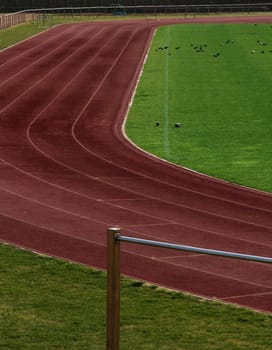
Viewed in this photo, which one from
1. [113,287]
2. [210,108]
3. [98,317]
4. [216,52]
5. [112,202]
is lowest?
[216,52]

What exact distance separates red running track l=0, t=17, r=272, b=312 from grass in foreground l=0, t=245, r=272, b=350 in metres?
0.82

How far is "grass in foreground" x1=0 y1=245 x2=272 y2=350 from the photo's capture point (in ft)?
35.0

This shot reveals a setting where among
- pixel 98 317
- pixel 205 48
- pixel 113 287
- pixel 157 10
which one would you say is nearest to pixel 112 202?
pixel 98 317

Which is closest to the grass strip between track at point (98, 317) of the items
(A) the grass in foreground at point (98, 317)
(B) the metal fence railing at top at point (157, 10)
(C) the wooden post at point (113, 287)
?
(A) the grass in foreground at point (98, 317)

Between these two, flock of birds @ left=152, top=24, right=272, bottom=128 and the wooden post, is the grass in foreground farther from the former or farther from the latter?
flock of birds @ left=152, top=24, right=272, bottom=128

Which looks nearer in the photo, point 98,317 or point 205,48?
point 98,317

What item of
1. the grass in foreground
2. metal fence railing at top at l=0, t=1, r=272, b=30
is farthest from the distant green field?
metal fence railing at top at l=0, t=1, r=272, b=30

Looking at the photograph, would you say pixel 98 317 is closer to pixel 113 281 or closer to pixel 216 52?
pixel 113 281

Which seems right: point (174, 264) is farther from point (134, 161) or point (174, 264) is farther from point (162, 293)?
point (134, 161)

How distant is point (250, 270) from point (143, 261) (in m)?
1.76

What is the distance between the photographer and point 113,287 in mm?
8266

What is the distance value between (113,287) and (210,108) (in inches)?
1101

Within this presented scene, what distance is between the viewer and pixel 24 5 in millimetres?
110938

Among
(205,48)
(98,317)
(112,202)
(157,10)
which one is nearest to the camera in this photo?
(98,317)
